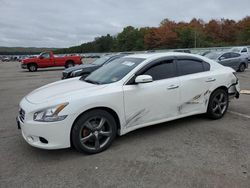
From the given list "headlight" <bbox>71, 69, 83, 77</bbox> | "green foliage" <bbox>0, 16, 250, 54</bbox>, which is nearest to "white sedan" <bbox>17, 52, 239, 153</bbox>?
"headlight" <bbox>71, 69, 83, 77</bbox>

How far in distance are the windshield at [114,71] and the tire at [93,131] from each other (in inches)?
29.6

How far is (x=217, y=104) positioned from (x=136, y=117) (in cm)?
218

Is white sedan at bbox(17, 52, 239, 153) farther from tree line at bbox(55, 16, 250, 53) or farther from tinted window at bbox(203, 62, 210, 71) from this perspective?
tree line at bbox(55, 16, 250, 53)

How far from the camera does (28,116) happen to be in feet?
11.8

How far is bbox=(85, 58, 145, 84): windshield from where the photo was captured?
4398 mm

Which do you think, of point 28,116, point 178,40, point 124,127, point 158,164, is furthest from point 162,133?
point 178,40

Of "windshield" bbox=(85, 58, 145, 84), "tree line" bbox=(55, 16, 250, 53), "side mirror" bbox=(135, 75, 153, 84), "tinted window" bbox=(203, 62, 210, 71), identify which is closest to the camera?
"side mirror" bbox=(135, 75, 153, 84)

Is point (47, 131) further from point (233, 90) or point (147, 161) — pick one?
point (233, 90)

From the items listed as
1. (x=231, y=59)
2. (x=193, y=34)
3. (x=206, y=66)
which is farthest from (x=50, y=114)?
(x=193, y=34)

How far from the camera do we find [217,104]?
5.36m

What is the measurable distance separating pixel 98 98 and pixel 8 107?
4.66 meters

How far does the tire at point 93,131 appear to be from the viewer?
12.1 ft

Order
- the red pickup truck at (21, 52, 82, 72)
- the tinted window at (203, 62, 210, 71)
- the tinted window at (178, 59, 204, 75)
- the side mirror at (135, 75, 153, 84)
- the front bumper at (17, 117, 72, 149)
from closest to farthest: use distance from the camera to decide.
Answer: the front bumper at (17, 117, 72, 149) < the side mirror at (135, 75, 153, 84) < the tinted window at (178, 59, 204, 75) < the tinted window at (203, 62, 210, 71) < the red pickup truck at (21, 52, 82, 72)

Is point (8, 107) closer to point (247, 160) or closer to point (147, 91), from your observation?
point (147, 91)
